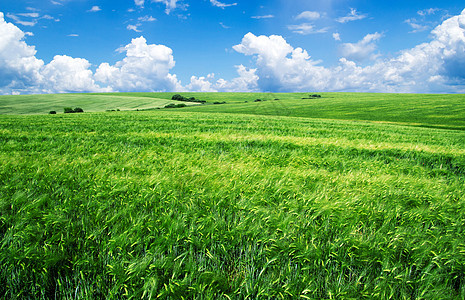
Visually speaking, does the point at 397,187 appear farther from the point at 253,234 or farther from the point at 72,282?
the point at 72,282

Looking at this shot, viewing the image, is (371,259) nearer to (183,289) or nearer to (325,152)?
(183,289)

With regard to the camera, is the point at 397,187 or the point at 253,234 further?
the point at 397,187

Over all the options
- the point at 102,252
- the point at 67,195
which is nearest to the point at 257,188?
the point at 102,252

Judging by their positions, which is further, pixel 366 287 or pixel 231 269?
pixel 231 269

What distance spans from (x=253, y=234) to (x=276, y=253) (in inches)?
11.9

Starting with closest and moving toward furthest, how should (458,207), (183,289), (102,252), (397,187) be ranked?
(183,289) → (102,252) → (458,207) → (397,187)

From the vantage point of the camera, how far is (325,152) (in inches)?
294

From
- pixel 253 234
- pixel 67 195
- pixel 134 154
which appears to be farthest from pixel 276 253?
pixel 134 154

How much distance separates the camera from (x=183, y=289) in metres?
1.81

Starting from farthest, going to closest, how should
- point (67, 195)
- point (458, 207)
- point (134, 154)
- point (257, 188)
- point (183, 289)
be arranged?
1. point (134, 154)
2. point (257, 188)
3. point (458, 207)
4. point (67, 195)
5. point (183, 289)

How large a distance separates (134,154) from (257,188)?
134 inches

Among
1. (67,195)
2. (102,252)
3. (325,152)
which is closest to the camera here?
(102,252)

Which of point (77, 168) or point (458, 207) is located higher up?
point (77, 168)

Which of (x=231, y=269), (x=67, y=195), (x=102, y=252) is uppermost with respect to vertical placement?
(x=67, y=195)
